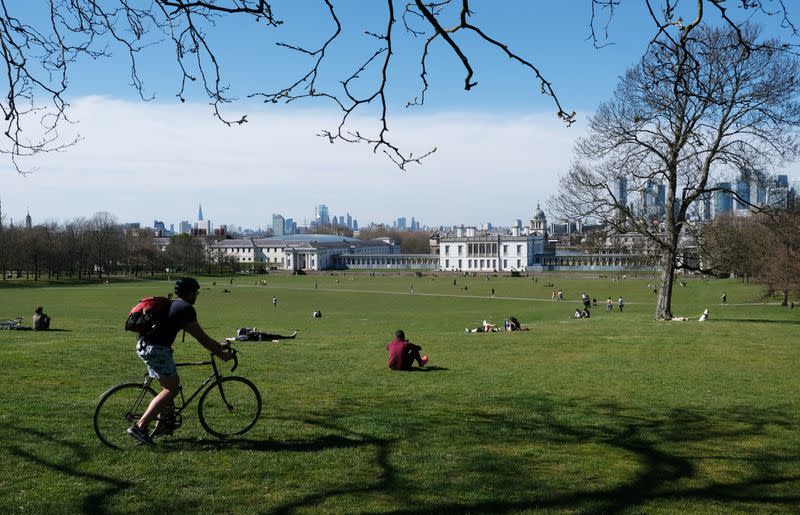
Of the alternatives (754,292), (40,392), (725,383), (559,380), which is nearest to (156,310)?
(40,392)

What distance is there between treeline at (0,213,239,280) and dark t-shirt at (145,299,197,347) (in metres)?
104

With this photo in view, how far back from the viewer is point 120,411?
738cm

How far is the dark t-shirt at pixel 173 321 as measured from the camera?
6.59 metres

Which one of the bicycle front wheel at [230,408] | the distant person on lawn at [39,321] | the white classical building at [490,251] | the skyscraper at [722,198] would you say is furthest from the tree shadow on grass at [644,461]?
the white classical building at [490,251]

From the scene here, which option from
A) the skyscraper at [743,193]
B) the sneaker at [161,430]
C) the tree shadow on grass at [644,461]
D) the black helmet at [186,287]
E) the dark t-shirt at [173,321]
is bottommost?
the tree shadow on grass at [644,461]

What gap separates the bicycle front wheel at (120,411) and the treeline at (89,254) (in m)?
103

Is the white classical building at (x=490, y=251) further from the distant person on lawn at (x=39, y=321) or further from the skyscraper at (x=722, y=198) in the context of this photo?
the distant person on lawn at (x=39, y=321)

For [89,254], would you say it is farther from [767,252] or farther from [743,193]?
[743,193]

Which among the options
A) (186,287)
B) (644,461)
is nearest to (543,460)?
(644,461)

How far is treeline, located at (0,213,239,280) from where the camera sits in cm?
10331

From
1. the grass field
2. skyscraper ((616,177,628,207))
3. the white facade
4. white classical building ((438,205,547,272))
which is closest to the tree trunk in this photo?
skyscraper ((616,177,628,207))

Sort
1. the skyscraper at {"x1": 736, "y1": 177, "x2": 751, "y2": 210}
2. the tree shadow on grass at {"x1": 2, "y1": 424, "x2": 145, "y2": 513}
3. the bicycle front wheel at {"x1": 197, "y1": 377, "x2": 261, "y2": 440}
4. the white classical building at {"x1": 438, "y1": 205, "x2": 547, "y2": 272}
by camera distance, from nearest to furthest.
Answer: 1. the tree shadow on grass at {"x1": 2, "y1": 424, "x2": 145, "y2": 513}
2. the bicycle front wheel at {"x1": 197, "y1": 377, "x2": 261, "y2": 440}
3. the skyscraper at {"x1": 736, "y1": 177, "x2": 751, "y2": 210}
4. the white classical building at {"x1": 438, "y1": 205, "x2": 547, "y2": 272}

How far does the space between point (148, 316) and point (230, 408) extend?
177 centimetres

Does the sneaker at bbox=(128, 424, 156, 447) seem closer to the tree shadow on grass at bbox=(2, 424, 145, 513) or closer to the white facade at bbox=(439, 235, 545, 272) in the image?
the tree shadow on grass at bbox=(2, 424, 145, 513)
